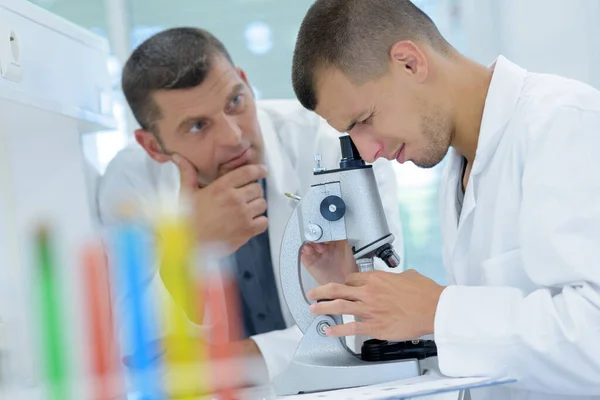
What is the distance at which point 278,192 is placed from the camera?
213 centimetres

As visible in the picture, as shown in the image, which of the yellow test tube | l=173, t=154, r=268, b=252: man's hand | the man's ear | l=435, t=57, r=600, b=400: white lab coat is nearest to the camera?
l=435, t=57, r=600, b=400: white lab coat

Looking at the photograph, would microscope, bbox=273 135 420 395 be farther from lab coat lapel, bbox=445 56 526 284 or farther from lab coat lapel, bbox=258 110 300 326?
lab coat lapel, bbox=258 110 300 326

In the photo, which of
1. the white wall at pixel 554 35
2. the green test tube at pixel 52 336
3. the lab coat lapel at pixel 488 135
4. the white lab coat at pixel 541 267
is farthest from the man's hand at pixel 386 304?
the white wall at pixel 554 35

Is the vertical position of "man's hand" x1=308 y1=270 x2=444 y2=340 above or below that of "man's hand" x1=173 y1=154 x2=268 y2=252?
below

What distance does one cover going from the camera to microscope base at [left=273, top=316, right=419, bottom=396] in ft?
4.20

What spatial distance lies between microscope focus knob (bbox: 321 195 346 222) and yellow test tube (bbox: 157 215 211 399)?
43cm

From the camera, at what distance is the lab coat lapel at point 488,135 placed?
54.7 inches

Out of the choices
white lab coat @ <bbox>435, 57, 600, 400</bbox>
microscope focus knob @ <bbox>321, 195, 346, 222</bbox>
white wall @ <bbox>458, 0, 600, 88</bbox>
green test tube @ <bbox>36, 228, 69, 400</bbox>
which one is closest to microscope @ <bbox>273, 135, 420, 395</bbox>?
microscope focus knob @ <bbox>321, 195, 346, 222</bbox>

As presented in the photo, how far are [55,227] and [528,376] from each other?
49.6 inches

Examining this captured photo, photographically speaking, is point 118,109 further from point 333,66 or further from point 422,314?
point 422,314

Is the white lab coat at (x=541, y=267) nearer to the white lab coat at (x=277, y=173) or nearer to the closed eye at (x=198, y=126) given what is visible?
the white lab coat at (x=277, y=173)

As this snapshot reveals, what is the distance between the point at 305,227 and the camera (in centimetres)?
136

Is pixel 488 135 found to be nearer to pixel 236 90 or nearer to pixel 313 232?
pixel 313 232

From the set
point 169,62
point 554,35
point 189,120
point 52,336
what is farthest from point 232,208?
point 554,35
